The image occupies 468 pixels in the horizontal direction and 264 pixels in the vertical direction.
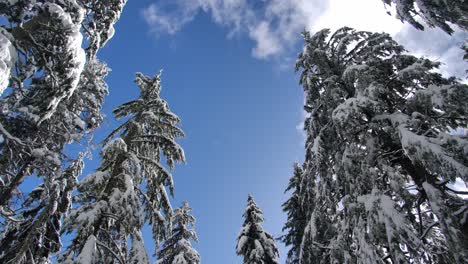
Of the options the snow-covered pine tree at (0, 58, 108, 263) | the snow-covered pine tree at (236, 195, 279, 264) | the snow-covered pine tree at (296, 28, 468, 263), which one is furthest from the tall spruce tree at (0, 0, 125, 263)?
the snow-covered pine tree at (236, 195, 279, 264)

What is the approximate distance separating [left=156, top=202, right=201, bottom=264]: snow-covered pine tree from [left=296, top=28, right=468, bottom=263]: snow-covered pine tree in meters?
9.65

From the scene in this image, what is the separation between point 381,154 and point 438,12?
345 cm

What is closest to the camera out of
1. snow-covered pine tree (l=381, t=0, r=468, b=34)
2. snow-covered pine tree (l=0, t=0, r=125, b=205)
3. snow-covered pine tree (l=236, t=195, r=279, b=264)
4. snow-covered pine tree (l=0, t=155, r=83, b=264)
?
snow-covered pine tree (l=0, t=0, r=125, b=205)

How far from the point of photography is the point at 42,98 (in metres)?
7.13

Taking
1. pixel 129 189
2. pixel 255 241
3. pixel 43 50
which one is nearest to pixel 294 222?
pixel 255 241

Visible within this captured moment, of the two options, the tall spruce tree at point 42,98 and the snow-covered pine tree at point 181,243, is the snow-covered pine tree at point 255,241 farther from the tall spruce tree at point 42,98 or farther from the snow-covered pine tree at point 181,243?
the tall spruce tree at point 42,98

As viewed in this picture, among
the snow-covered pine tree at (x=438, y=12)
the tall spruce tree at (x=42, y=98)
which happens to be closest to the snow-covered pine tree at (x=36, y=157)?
the tall spruce tree at (x=42, y=98)

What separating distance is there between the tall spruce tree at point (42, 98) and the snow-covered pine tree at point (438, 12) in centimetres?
681

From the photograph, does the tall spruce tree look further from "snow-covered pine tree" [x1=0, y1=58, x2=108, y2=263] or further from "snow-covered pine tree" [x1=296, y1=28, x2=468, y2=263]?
"snow-covered pine tree" [x1=296, y1=28, x2=468, y2=263]

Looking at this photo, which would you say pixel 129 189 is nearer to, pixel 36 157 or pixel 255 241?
pixel 36 157

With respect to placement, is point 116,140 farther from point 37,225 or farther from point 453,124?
point 453,124

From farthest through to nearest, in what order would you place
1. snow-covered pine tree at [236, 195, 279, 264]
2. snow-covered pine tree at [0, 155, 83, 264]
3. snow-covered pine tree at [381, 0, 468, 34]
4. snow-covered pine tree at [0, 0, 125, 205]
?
snow-covered pine tree at [236, 195, 279, 264] < snow-covered pine tree at [0, 155, 83, 264] < snow-covered pine tree at [381, 0, 468, 34] < snow-covered pine tree at [0, 0, 125, 205]

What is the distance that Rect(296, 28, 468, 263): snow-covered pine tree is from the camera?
6.65m

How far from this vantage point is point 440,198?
6.68 meters
